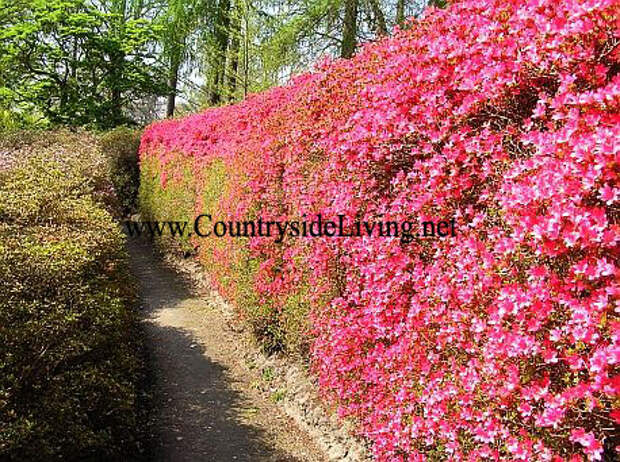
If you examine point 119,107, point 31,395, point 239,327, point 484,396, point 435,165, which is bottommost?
point 239,327

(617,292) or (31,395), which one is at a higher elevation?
(617,292)

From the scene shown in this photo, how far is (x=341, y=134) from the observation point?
12.5ft

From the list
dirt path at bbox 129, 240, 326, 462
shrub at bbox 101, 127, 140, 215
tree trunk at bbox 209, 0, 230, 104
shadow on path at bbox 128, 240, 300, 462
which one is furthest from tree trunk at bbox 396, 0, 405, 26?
shrub at bbox 101, 127, 140, 215

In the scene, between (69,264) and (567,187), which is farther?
(69,264)

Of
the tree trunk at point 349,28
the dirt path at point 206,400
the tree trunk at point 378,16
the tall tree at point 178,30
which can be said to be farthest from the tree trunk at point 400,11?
the tall tree at point 178,30

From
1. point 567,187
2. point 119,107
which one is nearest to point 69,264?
point 567,187

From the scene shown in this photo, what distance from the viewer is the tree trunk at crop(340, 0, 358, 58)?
42.0 ft

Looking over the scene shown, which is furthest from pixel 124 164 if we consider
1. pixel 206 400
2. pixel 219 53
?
pixel 206 400

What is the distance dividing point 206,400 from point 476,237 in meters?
3.86

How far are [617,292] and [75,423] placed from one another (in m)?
3.08

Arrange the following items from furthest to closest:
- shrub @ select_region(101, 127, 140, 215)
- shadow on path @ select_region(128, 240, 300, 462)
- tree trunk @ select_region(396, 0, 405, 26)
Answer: shrub @ select_region(101, 127, 140, 215)
tree trunk @ select_region(396, 0, 405, 26)
shadow on path @ select_region(128, 240, 300, 462)

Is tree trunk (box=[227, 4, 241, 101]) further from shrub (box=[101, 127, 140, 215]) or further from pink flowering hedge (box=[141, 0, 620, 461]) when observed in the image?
pink flowering hedge (box=[141, 0, 620, 461])

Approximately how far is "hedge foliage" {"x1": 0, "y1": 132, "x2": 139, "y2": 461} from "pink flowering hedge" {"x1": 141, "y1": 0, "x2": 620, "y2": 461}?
1647 millimetres

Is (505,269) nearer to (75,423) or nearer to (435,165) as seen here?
(435,165)
